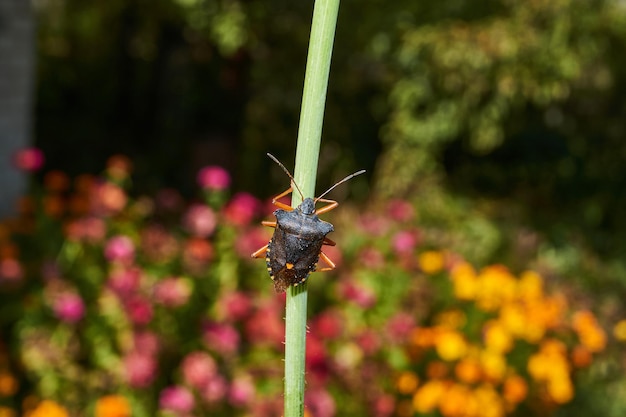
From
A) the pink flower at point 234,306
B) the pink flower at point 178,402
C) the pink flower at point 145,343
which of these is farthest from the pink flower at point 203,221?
the pink flower at point 178,402

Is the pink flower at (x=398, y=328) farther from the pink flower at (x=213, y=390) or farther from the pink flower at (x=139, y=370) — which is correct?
the pink flower at (x=139, y=370)

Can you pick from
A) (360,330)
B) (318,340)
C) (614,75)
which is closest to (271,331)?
(318,340)

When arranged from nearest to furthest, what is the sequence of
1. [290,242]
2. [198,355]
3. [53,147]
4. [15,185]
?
[290,242], [198,355], [15,185], [53,147]

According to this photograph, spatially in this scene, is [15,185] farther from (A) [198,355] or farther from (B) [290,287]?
(B) [290,287]

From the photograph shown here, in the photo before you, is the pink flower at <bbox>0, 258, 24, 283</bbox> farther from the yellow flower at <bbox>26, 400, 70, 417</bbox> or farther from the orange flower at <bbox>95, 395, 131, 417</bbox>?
the orange flower at <bbox>95, 395, 131, 417</bbox>

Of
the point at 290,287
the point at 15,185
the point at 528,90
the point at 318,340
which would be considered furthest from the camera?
the point at 528,90

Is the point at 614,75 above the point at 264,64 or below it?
above

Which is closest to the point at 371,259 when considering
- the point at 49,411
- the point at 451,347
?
the point at 451,347

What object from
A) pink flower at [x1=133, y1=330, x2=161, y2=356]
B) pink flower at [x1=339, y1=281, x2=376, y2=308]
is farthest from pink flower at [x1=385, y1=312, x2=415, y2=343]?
pink flower at [x1=133, y1=330, x2=161, y2=356]
